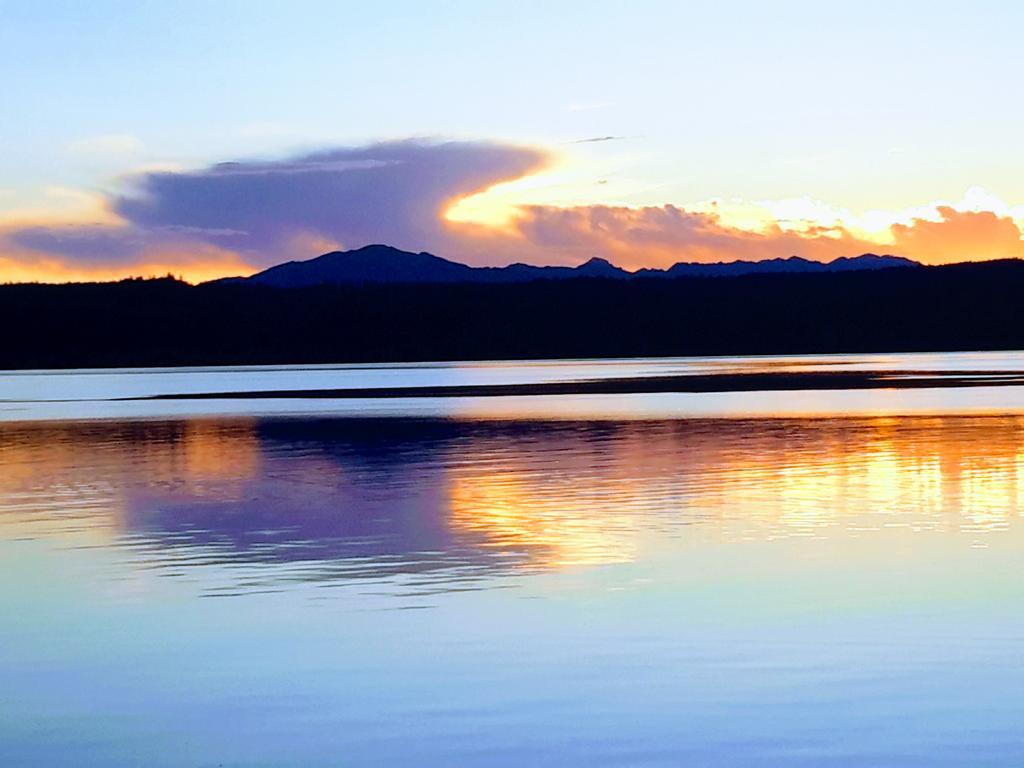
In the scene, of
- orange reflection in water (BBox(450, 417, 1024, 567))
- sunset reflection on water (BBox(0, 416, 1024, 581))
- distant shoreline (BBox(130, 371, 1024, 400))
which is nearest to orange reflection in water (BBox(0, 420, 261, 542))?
sunset reflection on water (BBox(0, 416, 1024, 581))

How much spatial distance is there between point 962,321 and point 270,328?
7374 centimetres

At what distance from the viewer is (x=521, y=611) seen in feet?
33.0

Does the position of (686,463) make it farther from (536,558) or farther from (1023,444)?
(536,558)

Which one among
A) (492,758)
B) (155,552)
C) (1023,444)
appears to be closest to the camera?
(492,758)

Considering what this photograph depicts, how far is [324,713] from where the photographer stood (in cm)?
757

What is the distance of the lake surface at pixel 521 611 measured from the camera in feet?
23.4

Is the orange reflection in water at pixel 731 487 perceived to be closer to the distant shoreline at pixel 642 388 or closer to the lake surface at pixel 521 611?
the lake surface at pixel 521 611

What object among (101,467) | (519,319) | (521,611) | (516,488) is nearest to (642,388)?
(101,467)

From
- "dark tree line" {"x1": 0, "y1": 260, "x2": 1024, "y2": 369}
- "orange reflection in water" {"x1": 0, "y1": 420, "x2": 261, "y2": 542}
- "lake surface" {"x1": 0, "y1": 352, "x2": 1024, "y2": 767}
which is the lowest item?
"lake surface" {"x1": 0, "y1": 352, "x2": 1024, "y2": 767}

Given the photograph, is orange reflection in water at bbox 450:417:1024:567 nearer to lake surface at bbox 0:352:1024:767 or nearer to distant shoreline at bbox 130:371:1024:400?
lake surface at bbox 0:352:1024:767

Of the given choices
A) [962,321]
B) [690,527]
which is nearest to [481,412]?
[690,527]

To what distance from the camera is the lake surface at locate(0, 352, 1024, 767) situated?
7137 millimetres

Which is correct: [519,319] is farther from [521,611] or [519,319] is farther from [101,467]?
[521,611]

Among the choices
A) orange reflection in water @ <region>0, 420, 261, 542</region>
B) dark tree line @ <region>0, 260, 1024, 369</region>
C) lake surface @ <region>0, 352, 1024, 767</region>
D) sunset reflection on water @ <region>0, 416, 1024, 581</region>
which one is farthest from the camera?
dark tree line @ <region>0, 260, 1024, 369</region>
